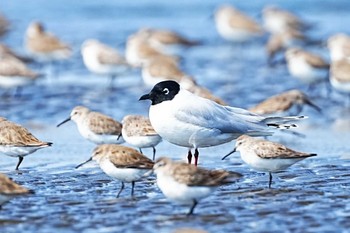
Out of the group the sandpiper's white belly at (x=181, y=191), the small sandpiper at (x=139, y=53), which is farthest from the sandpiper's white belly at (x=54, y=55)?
the sandpiper's white belly at (x=181, y=191)

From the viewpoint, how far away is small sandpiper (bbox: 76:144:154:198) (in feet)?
28.9

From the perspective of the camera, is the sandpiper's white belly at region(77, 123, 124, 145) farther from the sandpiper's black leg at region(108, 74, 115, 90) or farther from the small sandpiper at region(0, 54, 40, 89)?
the sandpiper's black leg at region(108, 74, 115, 90)

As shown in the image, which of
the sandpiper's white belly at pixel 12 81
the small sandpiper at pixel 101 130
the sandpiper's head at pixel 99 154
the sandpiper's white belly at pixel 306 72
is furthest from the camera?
the sandpiper's white belly at pixel 306 72

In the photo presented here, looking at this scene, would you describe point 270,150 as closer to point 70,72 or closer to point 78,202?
point 78,202

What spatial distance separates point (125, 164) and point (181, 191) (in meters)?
1.07

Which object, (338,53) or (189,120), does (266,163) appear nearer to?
(189,120)

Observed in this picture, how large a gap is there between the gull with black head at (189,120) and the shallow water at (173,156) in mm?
493

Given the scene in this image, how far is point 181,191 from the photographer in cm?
789

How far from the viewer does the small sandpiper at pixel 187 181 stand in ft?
25.9

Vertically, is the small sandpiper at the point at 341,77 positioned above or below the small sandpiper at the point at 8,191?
above

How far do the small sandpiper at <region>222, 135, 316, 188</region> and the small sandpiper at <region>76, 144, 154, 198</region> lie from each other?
1.03 m

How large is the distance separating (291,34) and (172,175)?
14778 millimetres

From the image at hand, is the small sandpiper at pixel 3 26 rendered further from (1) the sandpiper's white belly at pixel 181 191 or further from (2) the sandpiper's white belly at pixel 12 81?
(1) the sandpiper's white belly at pixel 181 191

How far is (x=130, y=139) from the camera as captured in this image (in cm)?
1070
